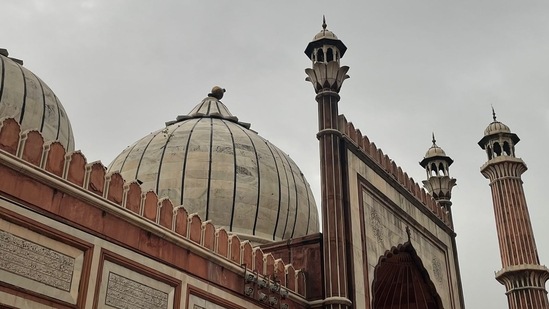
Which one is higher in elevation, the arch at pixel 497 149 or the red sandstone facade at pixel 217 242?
the arch at pixel 497 149

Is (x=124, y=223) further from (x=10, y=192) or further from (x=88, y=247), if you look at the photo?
(x=10, y=192)

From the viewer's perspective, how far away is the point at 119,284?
632 cm

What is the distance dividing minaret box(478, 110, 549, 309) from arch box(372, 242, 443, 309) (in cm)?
467

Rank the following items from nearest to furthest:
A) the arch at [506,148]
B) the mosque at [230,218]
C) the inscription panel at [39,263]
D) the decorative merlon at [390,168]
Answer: the inscription panel at [39,263] → the mosque at [230,218] → the decorative merlon at [390,168] → the arch at [506,148]

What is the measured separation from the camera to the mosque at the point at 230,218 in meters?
5.85

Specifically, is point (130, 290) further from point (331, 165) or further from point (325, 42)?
point (325, 42)

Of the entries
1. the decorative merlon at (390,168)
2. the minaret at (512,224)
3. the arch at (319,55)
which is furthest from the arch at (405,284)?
the minaret at (512,224)

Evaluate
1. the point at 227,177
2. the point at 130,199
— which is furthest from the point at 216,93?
the point at 130,199

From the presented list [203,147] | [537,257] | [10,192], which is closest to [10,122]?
[10,192]

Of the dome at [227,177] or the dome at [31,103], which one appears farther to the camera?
the dome at [227,177]

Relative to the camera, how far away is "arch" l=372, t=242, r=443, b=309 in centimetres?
1153

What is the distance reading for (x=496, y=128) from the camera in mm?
18453

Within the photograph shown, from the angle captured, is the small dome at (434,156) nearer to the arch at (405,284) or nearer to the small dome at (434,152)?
the small dome at (434,152)

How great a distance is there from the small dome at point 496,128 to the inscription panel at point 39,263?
580 inches
